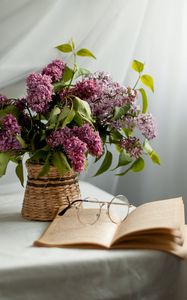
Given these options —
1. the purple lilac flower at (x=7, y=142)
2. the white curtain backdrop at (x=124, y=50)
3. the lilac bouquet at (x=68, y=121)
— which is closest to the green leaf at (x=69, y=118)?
the lilac bouquet at (x=68, y=121)

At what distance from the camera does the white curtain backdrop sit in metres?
1.65

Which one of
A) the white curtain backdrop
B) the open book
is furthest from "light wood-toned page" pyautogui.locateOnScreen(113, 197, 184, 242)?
the white curtain backdrop

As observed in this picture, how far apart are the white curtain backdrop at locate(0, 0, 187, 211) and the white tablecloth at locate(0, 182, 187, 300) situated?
710 mm

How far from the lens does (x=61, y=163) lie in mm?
1104

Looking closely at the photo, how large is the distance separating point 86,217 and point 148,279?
0.21 meters

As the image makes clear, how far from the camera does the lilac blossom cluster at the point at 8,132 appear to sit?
1.09m

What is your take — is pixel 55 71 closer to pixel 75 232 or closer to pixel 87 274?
pixel 75 232

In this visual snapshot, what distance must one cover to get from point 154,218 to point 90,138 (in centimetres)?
22

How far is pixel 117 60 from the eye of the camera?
70.1 inches

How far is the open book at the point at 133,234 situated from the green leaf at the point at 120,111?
228 millimetres

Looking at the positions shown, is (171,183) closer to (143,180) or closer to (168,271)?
(143,180)

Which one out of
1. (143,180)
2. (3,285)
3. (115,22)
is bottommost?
(3,285)

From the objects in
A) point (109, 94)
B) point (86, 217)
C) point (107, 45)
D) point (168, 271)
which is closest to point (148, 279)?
point (168, 271)

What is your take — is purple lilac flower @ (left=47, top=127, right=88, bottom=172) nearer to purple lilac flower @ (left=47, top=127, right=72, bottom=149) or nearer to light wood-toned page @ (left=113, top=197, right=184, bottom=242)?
purple lilac flower @ (left=47, top=127, right=72, bottom=149)
